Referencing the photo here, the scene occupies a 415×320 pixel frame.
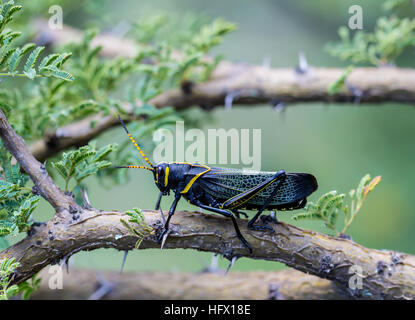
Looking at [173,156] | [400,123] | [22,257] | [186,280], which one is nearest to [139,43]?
[173,156]

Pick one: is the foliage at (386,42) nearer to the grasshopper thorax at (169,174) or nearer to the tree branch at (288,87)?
the tree branch at (288,87)

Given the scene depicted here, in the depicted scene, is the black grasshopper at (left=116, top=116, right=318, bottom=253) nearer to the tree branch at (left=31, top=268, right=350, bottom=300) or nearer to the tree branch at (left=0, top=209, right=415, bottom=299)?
the tree branch at (left=0, top=209, right=415, bottom=299)

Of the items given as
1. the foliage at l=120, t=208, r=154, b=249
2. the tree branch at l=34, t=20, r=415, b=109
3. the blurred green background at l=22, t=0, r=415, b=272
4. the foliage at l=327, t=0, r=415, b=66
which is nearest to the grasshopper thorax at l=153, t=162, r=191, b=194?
the foliage at l=120, t=208, r=154, b=249

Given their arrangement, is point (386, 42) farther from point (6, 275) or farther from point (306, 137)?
point (6, 275)

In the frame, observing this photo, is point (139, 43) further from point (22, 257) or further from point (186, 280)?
point (22, 257)

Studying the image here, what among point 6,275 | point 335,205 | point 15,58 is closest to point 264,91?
point 335,205

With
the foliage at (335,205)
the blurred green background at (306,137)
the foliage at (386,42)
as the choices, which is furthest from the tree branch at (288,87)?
the foliage at (335,205)
